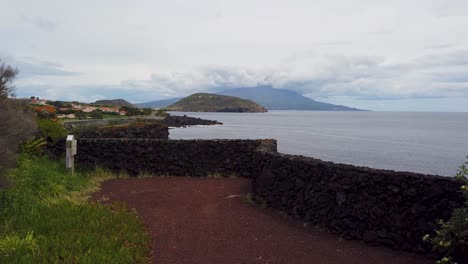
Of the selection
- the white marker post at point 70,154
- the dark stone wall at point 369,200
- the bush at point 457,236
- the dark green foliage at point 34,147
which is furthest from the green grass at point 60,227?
the bush at point 457,236

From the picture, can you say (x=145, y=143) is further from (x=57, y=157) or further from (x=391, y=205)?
(x=391, y=205)

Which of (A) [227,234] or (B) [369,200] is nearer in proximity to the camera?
(B) [369,200]

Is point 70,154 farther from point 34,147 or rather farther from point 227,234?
point 227,234

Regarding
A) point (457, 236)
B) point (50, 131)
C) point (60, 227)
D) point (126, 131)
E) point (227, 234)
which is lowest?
point (227, 234)

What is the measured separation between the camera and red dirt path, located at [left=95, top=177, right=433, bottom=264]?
270 inches

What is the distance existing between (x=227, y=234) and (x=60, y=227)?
9.96 ft

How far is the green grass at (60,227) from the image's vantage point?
6309 millimetres

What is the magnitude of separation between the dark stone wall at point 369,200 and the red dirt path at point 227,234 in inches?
9.9

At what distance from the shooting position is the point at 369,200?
7594 mm

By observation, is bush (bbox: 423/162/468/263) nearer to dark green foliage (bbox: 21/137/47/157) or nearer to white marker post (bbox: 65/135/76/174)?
white marker post (bbox: 65/135/76/174)

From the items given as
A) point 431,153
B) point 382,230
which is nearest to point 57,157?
point 382,230

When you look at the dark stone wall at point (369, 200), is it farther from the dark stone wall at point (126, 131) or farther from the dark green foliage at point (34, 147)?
the dark stone wall at point (126, 131)

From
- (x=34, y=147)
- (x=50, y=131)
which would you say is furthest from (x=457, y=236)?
(x=50, y=131)

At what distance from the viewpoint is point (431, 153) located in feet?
136
